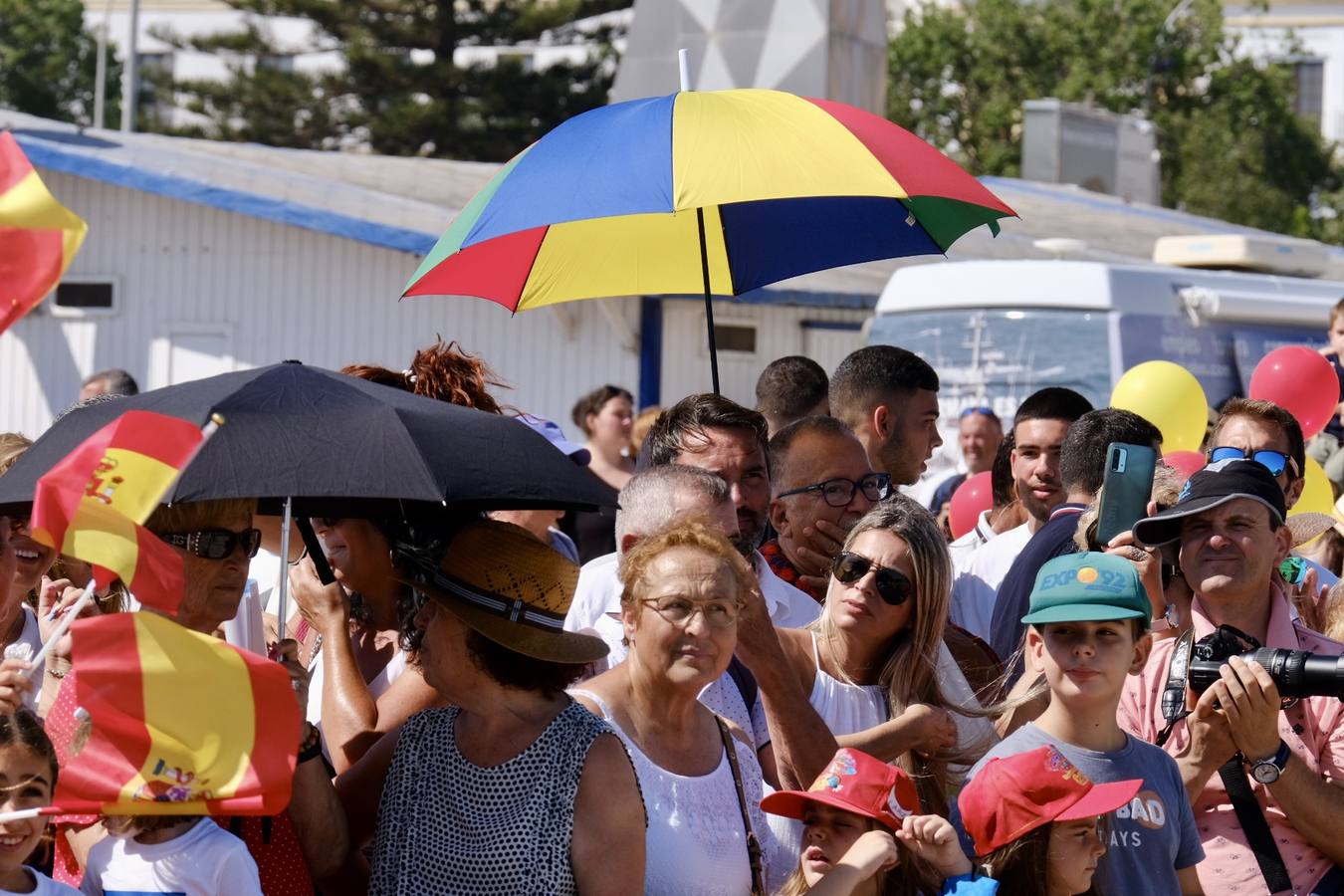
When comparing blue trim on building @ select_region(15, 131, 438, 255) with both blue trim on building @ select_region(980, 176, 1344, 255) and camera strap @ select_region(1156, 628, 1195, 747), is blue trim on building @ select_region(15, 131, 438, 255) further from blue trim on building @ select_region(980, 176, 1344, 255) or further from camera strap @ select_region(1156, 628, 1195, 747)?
camera strap @ select_region(1156, 628, 1195, 747)

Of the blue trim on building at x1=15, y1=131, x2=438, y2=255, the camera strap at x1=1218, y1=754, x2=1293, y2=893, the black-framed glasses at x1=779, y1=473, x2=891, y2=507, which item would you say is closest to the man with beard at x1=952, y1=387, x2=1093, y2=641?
the black-framed glasses at x1=779, y1=473, x2=891, y2=507

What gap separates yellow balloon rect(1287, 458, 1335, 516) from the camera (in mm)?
7234

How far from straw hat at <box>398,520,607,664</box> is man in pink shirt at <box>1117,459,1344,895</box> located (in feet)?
4.98

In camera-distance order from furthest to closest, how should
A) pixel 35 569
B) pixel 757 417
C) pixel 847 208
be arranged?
1. pixel 847 208
2. pixel 757 417
3. pixel 35 569

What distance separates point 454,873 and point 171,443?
99 cm

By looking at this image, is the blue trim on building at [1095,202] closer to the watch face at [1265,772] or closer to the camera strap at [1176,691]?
the camera strap at [1176,691]

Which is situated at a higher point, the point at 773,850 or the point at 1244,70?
the point at 1244,70

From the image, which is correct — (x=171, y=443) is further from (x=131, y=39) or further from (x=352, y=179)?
(x=131, y=39)

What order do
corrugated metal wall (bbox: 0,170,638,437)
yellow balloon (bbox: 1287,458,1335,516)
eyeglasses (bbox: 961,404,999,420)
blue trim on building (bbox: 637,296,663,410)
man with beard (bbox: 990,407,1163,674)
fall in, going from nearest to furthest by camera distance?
man with beard (bbox: 990,407,1163,674)
yellow balloon (bbox: 1287,458,1335,516)
eyeglasses (bbox: 961,404,999,420)
blue trim on building (bbox: 637,296,663,410)
corrugated metal wall (bbox: 0,170,638,437)

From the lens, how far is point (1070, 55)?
5281 cm

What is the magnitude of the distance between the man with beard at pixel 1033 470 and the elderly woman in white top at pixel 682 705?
235cm

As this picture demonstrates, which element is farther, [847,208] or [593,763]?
[847,208]

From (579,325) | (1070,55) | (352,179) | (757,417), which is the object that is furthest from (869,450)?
(1070,55)

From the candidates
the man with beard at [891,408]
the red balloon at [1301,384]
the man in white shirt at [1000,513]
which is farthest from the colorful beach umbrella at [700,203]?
the red balloon at [1301,384]
